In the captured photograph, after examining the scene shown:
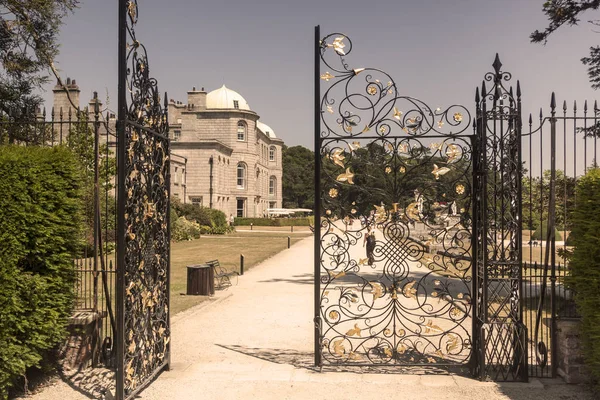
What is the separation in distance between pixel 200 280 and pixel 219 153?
37.1 metres

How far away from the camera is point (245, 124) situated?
174ft

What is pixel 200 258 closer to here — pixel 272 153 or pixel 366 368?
pixel 366 368

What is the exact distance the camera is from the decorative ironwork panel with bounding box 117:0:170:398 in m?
5.14

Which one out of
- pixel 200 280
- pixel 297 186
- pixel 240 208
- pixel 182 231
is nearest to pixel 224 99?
pixel 240 208

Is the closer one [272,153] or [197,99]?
[197,99]

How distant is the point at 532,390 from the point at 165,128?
17.2 ft

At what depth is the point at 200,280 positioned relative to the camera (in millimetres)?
12352

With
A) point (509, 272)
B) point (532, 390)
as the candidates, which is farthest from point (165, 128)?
point (532, 390)

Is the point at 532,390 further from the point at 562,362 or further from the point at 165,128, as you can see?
the point at 165,128

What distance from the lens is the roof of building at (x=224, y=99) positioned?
A: 5419cm


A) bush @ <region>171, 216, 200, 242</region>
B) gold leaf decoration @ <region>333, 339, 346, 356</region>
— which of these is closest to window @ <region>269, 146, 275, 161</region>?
bush @ <region>171, 216, 200, 242</region>

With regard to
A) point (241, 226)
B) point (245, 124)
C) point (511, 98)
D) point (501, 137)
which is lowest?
point (241, 226)

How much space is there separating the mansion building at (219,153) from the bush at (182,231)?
10.1 m

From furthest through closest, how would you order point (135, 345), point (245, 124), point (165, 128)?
1. point (245, 124)
2. point (165, 128)
3. point (135, 345)
